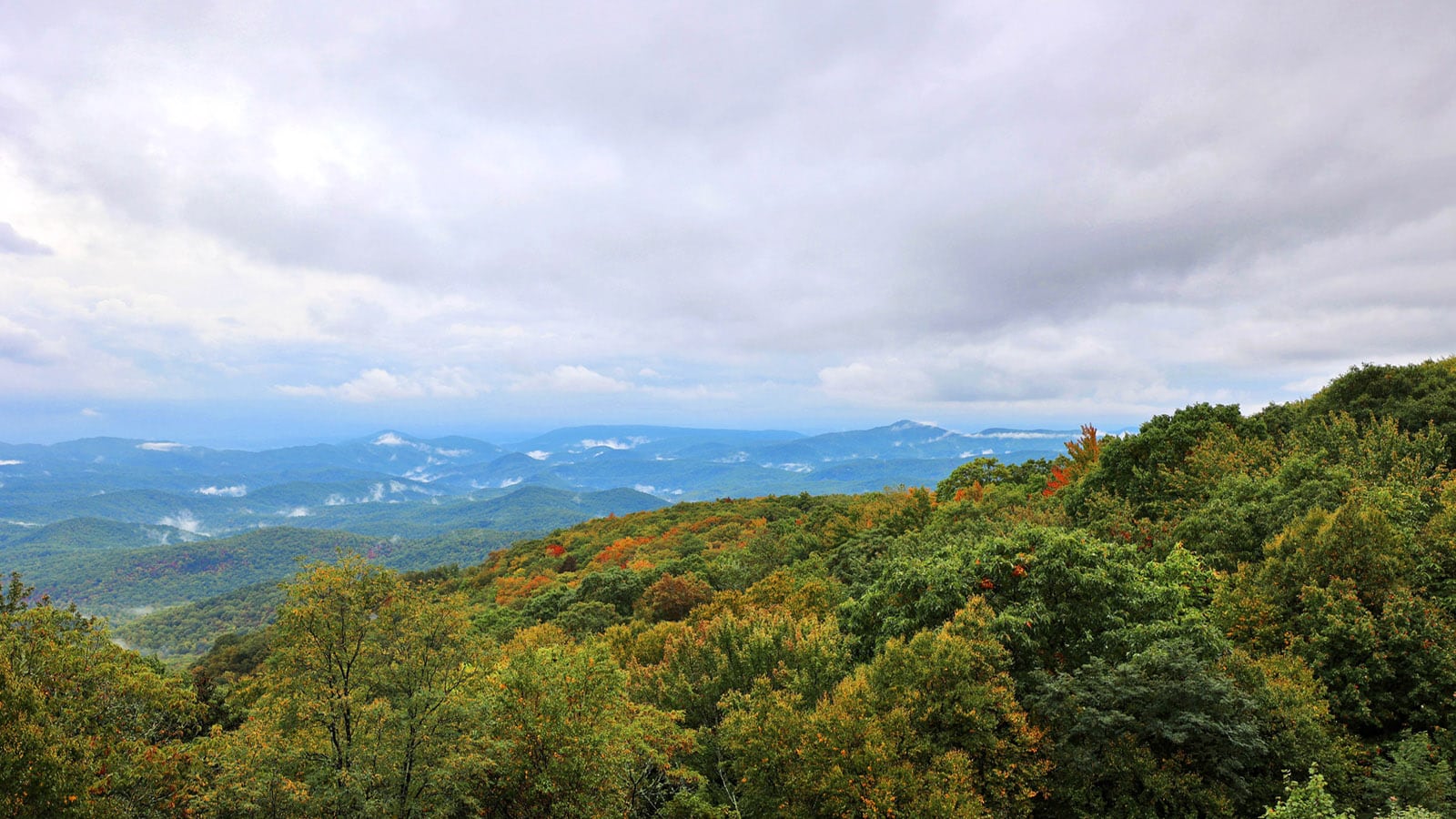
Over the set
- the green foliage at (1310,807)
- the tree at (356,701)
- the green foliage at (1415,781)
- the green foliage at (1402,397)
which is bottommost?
the green foliage at (1415,781)

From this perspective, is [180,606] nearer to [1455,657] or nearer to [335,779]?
[335,779]

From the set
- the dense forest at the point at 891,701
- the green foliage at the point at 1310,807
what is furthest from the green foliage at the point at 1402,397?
the green foliage at the point at 1310,807

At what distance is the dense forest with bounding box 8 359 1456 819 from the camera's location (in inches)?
536

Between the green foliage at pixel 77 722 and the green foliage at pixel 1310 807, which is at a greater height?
the green foliage at pixel 77 722

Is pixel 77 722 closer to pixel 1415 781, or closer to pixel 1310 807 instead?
pixel 1310 807

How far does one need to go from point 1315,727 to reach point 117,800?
2700cm

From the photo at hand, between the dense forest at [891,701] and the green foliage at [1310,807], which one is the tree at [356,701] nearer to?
the dense forest at [891,701]

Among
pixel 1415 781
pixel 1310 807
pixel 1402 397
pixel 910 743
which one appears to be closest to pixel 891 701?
pixel 910 743

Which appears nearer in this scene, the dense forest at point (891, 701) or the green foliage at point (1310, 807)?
the green foliage at point (1310, 807)

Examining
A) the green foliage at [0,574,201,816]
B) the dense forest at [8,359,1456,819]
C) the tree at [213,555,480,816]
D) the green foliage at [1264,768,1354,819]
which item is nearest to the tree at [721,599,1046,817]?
the dense forest at [8,359,1456,819]

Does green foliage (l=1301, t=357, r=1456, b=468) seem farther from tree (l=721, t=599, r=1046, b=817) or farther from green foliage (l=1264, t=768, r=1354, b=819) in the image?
tree (l=721, t=599, r=1046, b=817)

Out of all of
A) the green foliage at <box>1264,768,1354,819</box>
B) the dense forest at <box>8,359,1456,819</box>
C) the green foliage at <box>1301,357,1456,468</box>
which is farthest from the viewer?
the green foliage at <box>1301,357,1456,468</box>

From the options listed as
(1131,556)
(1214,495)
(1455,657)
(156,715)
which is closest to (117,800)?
(156,715)

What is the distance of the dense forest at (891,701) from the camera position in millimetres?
13625
